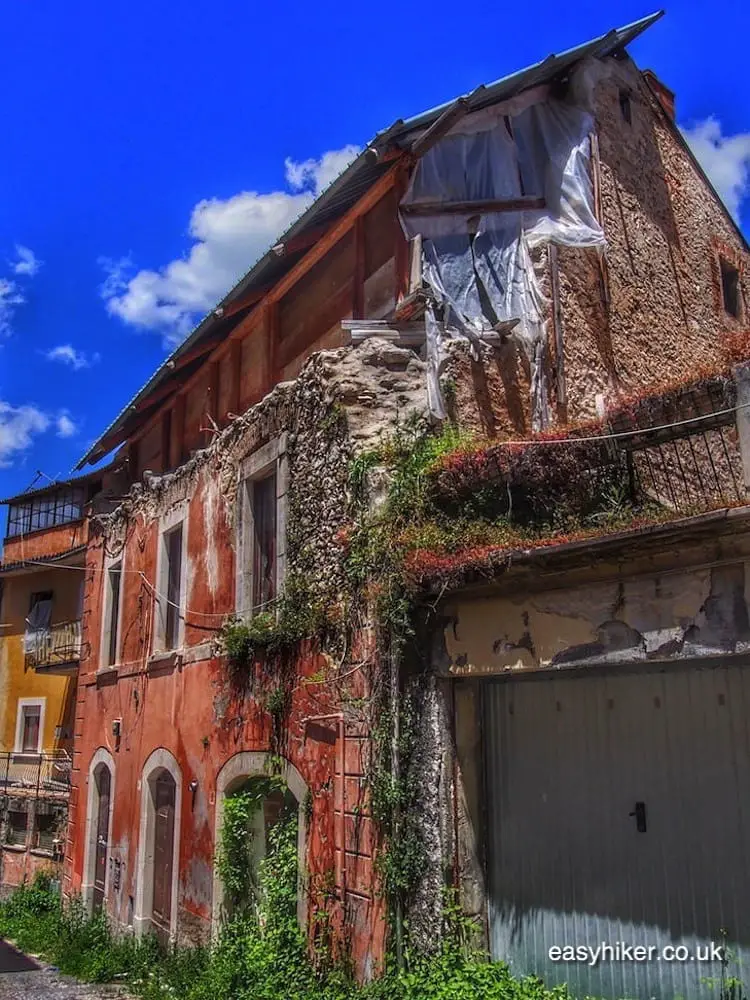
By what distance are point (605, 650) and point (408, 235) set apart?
470 cm

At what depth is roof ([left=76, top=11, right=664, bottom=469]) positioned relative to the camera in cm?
838

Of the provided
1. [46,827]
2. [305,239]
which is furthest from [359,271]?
[46,827]

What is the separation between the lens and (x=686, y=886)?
5.54 metres

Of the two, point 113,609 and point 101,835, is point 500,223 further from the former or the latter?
point 101,835

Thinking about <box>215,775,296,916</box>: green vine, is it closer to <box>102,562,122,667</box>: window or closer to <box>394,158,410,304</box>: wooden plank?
<box>394,158,410,304</box>: wooden plank

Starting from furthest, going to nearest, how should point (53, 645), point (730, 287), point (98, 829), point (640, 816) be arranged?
point (53, 645)
point (98, 829)
point (730, 287)
point (640, 816)

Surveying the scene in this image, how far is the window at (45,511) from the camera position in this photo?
29.6 metres

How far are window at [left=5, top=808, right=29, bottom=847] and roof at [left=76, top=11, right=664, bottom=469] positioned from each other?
15640 mm

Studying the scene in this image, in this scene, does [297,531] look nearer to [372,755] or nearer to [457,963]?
[372,755]

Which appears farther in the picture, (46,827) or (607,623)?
(46,827)

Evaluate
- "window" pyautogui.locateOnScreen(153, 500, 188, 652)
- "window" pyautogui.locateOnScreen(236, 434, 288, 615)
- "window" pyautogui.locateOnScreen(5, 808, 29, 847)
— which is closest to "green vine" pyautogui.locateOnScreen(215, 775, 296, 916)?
"window" pyautogui.locateOnScreen(236, 434, 288, 615)

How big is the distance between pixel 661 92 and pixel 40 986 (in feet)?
44.7

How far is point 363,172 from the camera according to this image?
28.7ft

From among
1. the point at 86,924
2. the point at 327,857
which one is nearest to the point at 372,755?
the point at 327,857
